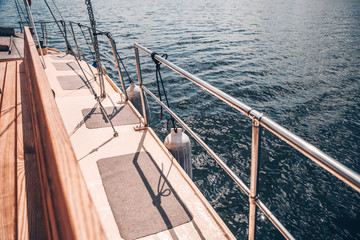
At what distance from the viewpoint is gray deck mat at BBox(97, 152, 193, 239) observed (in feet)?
6.46

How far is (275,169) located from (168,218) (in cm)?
346

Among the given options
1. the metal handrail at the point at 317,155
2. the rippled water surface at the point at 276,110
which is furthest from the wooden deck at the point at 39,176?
the rippled water surface at the point at 276,110

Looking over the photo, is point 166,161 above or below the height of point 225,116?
above

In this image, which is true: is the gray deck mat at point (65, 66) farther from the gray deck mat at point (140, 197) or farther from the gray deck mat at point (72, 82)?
the gray deck mat at point (140, 197)

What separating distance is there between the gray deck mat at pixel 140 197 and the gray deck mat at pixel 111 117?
36.0 inches

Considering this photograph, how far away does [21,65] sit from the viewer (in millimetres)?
5012

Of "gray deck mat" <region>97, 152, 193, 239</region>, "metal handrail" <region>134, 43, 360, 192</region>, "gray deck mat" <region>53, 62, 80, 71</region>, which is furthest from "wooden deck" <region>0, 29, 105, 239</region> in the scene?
"gray deck mat" <region>53, 62, 80, 71</region>

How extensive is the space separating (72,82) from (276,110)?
17.9ft

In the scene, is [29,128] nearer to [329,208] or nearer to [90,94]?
[90,94]

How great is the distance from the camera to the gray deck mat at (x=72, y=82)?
4984 mm

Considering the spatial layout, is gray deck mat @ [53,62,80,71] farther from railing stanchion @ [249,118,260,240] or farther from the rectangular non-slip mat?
railing stanchion @ [249,118,260,240]

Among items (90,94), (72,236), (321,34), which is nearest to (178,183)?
(72,236)

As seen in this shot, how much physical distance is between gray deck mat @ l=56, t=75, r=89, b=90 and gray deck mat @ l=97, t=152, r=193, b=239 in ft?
9.24

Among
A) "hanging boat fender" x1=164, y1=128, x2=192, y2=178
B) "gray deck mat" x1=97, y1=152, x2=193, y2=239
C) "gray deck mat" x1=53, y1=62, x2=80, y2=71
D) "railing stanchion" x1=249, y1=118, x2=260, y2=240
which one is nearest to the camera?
"railing stanchion" x1=249, y1=118, x2=260, y2=240
